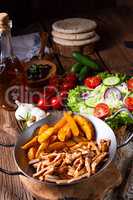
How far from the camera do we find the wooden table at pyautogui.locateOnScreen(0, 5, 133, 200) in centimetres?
106

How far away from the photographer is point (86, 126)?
112 cm

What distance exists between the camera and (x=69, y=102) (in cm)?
142

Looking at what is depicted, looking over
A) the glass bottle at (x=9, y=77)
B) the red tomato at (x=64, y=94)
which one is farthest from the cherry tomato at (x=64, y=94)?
the glass bottle at (x=9, y=77)

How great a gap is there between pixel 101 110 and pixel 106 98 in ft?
0.31

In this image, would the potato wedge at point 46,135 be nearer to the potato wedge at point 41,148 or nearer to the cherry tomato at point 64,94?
the potato wedge at point 41,148

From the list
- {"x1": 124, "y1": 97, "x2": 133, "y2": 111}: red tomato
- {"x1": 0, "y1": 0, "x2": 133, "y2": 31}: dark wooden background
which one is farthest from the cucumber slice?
{"x1": 0, "y1": 0, "x2": 133, "y2": 31}: dark wooden background

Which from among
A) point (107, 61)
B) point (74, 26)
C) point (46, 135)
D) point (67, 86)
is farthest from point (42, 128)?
point (74, 26)

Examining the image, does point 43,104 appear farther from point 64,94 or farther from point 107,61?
point 107,61

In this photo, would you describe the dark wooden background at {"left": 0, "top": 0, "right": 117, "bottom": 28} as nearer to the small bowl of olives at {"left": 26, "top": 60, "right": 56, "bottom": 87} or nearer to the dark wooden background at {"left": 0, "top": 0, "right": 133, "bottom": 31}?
the dark wooden background at {"left": 0, "top": 0, "right": 133, "bottom": 31}

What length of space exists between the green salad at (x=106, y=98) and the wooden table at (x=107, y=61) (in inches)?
6.4

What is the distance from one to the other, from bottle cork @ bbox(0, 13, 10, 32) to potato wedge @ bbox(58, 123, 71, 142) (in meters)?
0.38

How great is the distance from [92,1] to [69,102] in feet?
5.40

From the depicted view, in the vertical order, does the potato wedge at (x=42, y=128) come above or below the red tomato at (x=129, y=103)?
above

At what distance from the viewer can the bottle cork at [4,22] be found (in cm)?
123
